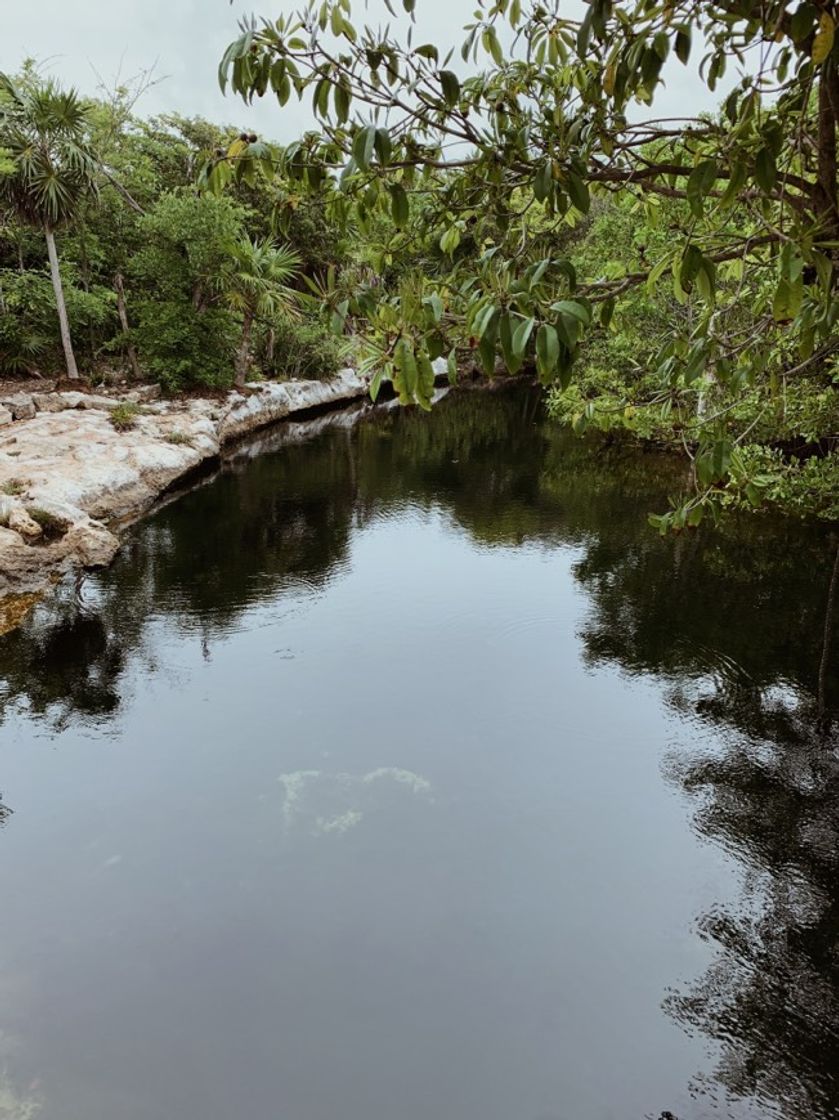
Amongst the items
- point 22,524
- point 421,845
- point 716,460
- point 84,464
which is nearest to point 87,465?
point 84,464

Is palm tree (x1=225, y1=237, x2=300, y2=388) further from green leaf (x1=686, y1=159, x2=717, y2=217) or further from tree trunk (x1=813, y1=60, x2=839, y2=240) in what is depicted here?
green leaf (x1=686, y1=159, x2=717, y2=217)

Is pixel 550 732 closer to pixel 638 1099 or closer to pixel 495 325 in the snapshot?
pixel 638 1099

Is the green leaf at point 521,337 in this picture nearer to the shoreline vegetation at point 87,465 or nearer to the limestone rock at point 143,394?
the shoreline vegetation at point 87,465

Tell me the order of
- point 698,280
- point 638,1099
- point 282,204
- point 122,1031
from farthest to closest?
point 122,1031
point 638,1099
point 282,204
point 698,280

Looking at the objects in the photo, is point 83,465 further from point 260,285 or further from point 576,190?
point 576,190

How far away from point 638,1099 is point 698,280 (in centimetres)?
508

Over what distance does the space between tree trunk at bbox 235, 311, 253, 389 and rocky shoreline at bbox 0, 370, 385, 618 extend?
2.27 ft

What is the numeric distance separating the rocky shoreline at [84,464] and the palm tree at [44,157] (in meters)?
3.94

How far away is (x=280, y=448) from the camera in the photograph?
23.0 meters

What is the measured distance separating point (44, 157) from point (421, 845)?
2139 centimetres

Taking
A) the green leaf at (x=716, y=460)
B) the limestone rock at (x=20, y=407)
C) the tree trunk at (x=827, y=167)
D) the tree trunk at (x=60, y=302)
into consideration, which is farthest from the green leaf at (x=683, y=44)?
the tree trunk at (x=60, y=302)

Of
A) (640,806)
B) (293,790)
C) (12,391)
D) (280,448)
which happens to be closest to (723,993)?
(640,806)

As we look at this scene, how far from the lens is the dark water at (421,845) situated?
4852 mm

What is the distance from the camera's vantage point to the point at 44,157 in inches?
765
